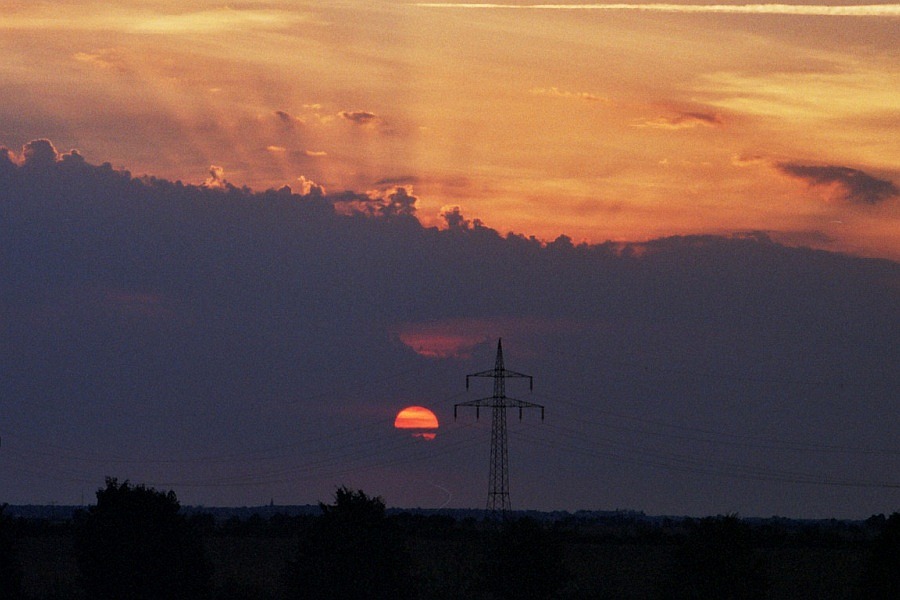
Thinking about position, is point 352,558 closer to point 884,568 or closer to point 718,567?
point 718,567

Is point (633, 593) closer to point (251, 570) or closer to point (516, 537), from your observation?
point (516, 537)

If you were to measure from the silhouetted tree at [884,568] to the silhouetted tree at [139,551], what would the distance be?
37.8 meters

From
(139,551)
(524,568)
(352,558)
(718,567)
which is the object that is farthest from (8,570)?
(718,567)

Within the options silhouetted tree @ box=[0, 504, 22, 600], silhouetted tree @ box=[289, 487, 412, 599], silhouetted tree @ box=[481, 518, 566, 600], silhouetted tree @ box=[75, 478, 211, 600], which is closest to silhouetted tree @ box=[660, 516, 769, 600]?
silhouetted tree @ box=[481, 518, 566, 600]

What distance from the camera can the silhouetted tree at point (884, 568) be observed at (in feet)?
232

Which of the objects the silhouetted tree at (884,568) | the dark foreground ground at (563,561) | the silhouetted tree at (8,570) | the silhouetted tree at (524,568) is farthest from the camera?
the silhouetted tree at (524,568)

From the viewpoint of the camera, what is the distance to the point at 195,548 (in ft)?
269

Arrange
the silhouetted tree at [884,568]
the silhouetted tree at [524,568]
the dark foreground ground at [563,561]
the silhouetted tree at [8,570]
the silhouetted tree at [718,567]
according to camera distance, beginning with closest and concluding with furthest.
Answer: the silhouetted tree at [884,568] → the silhouetted tree at [8,570] → the silhouetted tree at [718,567] → the dark foreground ground at [563,561] → the silhouetted tree at [524,568]

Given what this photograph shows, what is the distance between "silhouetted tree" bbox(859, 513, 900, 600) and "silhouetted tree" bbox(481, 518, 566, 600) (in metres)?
22.3

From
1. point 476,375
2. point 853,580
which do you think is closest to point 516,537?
point 853,580

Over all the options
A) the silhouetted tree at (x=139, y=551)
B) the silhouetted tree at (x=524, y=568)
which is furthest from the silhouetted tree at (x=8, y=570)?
the silhouetted tree at (x=524, y=568)

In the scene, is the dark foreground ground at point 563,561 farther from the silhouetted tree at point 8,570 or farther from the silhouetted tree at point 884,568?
the silhouetted tree at point 8,570

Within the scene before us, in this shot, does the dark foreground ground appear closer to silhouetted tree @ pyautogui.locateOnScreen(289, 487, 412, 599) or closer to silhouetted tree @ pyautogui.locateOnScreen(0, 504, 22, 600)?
silhouetted tree @ pyautogui.locateOnScreen(289, 487, 412, 599)

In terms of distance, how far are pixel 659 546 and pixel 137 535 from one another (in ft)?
241
